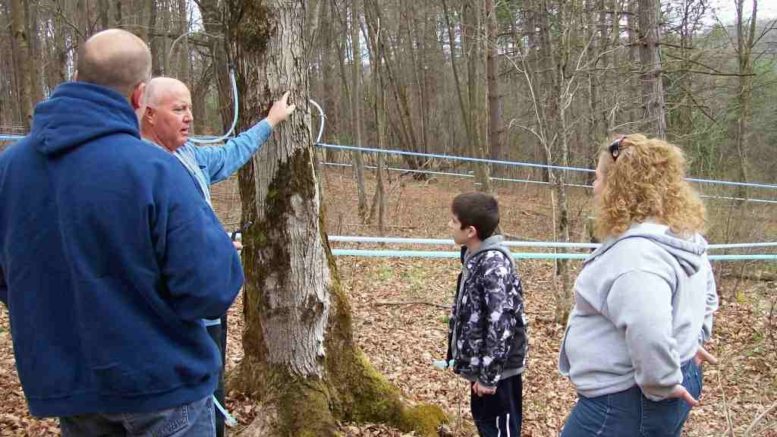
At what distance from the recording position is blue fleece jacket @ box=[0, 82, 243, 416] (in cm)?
170

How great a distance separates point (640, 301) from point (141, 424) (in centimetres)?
161

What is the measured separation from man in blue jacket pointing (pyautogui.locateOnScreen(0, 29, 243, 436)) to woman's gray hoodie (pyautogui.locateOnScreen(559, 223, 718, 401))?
4.23ft

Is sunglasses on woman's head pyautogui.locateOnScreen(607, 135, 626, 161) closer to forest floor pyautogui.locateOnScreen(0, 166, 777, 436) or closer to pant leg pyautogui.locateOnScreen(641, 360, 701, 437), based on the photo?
pant leg pyautogui.locateOnScreen(641, 360, 701, 437)

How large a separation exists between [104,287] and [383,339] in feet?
16.2

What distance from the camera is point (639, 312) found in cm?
208

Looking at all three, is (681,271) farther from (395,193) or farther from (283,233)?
(395,193)

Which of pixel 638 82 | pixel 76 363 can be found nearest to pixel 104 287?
pixel 76 363

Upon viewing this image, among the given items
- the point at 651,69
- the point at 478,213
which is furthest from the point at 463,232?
the point at 651,69

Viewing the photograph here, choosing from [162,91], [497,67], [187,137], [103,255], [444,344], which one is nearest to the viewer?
[103,255]

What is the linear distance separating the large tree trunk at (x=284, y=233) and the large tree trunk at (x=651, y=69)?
8515 mm

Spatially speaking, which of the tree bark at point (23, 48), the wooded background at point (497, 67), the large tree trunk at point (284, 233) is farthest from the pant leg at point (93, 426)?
the tree bark at point (23, 48)

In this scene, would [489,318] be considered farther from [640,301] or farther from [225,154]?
[225,154]

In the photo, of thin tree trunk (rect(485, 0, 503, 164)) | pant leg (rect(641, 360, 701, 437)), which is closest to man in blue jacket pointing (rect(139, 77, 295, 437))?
pant leg (rect(641, 360, 701, 437))

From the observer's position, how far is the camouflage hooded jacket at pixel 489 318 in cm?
316
